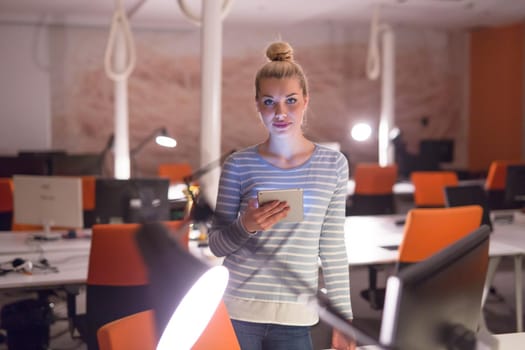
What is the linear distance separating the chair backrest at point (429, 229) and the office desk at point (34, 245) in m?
1.93

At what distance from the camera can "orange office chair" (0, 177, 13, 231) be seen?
508 cm

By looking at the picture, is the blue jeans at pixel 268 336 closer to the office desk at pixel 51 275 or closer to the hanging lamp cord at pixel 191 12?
the office desk at pixel 51 275

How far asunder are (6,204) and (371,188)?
3.61 m

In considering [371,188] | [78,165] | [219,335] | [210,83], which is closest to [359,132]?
[371,188]

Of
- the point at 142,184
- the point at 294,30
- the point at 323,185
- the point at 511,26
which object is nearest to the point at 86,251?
the point at 142,184

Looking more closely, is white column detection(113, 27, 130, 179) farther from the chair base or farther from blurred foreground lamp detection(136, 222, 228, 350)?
blurred foreground lamp detection(136, 222, 228, 350)

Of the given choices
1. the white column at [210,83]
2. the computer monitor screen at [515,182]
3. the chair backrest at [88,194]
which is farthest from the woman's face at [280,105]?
the computer monitor screen at [515,182]

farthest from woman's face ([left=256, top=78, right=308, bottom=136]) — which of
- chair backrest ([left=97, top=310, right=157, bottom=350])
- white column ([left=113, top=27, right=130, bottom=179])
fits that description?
white column ([left=113, top=27, right=130, bottom=179])

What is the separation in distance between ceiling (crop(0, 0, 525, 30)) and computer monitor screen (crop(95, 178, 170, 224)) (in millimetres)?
4199

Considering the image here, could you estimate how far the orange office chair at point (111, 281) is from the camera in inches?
115

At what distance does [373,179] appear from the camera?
262 inches

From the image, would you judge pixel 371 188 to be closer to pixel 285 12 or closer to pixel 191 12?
pixel 191 12

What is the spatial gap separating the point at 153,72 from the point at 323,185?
8541 mm

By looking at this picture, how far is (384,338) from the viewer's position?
954mm
